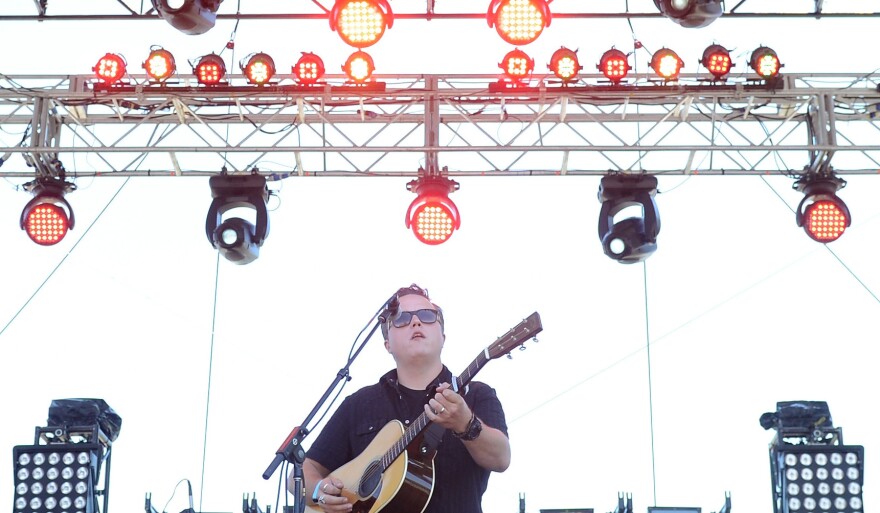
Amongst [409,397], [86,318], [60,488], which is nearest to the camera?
[409,397]

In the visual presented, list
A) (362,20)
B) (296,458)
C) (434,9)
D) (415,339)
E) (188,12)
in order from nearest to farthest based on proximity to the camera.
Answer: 1. (296,458)
2. (415,339)
3. (188,12)
4. (362,20)
5. (434,9)

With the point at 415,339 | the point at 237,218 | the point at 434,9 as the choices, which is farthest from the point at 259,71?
the point at 415,339

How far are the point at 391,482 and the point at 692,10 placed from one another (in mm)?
3995

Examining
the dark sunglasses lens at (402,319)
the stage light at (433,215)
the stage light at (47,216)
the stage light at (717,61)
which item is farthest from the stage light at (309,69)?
the dark sunglasses lens at (402,319)

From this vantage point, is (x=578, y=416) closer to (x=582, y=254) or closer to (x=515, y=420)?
(x=515, y=420)

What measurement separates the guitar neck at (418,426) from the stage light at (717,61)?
4672 mm

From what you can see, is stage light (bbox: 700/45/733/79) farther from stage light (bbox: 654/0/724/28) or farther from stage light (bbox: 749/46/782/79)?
stage light (bbox: 654/0/724/28)

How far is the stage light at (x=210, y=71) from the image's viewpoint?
8.35 meters

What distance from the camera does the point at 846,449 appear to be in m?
6.16

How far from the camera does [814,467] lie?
6.18 meters

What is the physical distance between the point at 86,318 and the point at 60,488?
3614mm

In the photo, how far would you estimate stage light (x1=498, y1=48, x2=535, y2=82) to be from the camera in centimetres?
828

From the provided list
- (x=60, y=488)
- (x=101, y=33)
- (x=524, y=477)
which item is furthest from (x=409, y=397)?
(x=101, y=33)

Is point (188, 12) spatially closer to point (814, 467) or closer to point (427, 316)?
point (427, 316)
